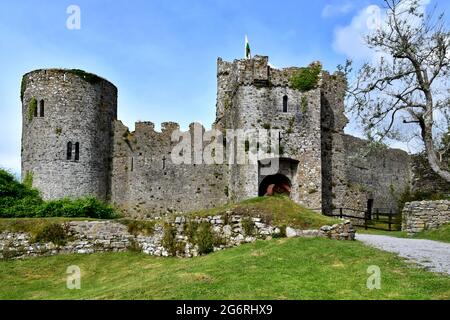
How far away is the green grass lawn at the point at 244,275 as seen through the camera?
11.1 m

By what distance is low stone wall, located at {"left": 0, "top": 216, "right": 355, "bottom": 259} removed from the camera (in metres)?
18.0

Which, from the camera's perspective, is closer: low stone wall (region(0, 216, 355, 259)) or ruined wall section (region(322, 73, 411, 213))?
low stone wall (region(0, 216, 355, 259))

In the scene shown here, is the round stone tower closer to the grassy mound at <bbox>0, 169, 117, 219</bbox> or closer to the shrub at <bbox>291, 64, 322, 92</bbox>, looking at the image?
the grassy mound at <bbox>0, 169, 117, 219</bbox>

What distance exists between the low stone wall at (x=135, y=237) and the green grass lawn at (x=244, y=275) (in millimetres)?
525

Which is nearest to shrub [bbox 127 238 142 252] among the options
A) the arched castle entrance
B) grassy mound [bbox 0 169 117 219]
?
grassy mound [bbox 0 169 117 219]

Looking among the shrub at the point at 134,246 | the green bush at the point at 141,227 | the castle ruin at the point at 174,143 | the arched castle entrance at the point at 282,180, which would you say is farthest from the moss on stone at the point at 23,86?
the shrub at the point at 134,246

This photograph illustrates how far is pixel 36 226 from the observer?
797 inches

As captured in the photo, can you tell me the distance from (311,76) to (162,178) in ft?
42.5

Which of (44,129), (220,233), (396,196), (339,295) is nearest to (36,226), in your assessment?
(220,233)

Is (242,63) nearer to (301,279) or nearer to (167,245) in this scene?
(167,245)

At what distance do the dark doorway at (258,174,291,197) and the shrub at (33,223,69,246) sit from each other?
51.6ft

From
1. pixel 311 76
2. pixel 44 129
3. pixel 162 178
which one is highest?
pixel 311 76

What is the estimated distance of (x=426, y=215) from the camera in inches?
1006

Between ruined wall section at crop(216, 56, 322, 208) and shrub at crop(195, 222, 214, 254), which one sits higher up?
ruined wall section at crop(216, 56, 322, 208)
